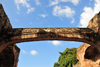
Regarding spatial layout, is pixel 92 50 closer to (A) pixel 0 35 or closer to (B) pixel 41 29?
(B) pixel 41 29

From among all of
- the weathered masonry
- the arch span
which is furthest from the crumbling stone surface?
the arch span

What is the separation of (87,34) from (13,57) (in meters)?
8.10

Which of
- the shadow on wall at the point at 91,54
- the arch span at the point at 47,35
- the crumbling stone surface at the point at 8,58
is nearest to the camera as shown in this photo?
the arch span at the point at 47,35

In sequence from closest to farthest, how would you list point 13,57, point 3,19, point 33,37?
point 33,37
point 3,19
point 13,57

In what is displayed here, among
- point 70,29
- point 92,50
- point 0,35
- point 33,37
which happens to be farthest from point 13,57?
point 92,50

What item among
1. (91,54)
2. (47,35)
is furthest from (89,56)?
(47,35)

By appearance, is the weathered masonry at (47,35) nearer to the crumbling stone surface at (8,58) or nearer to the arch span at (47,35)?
the arch span at (47,35)

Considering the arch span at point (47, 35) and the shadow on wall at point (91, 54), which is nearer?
the arch span at point (47, 35)

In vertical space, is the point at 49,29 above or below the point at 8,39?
above

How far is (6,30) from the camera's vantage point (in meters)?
7.17

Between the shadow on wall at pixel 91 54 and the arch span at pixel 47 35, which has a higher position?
the arch span at pixel 47 35

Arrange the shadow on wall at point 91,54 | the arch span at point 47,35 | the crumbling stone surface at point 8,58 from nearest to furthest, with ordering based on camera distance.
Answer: the arch span at point 47,35, the crumbling stone surface at point 8,58, the shadow on wall at point 91,54

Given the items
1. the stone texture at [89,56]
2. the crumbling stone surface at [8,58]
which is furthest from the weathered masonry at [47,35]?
the stone texture at [89,56]

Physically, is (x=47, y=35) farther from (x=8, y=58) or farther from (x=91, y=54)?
(x=91, y=54)
